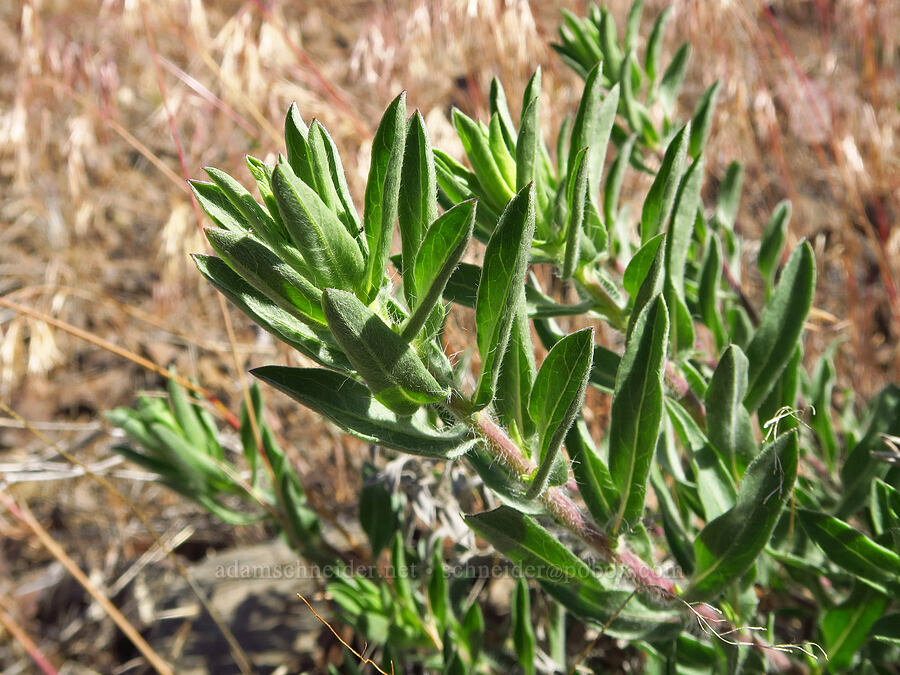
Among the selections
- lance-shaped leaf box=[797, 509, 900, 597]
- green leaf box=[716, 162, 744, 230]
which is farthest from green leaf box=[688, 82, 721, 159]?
lance-shaped leaf box=[797, 509, 900, 597]

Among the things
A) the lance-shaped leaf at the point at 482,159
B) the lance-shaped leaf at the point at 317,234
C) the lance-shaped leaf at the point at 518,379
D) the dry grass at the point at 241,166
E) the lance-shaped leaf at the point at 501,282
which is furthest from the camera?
the dry grass at the point at 241,166

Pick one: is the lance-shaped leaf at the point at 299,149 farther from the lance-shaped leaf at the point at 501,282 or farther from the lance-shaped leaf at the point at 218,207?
the lance-shaped leaf at the point at 501,282

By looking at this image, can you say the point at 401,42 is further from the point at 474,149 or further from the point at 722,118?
A: the point at 474,149

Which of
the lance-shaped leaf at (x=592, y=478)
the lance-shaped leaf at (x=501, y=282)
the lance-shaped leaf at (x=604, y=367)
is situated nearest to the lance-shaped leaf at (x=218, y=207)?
the lance-shaped leaf at (x=501, y=282)

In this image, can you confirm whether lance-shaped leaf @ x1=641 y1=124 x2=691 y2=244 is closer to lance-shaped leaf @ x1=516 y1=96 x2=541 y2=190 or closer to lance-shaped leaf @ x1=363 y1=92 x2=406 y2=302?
lance-shaped leaf @ x1=516 y1=96 x2=541 y2=190

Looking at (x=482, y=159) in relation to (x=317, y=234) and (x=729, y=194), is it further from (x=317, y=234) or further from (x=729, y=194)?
(x=729, y=194)

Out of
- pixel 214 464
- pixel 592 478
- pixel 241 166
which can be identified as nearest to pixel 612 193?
pixel 592 478
